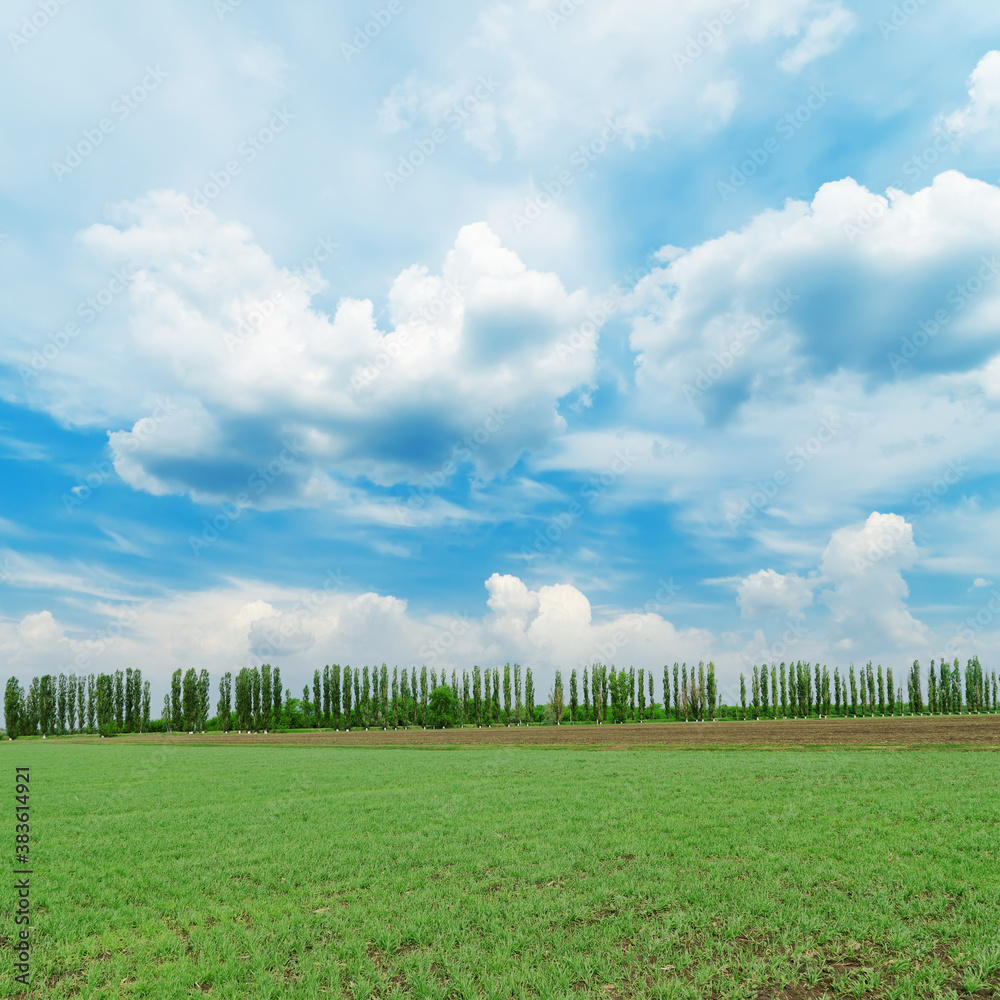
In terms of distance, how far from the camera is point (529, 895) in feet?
34.8

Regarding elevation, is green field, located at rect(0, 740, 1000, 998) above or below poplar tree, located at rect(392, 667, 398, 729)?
above

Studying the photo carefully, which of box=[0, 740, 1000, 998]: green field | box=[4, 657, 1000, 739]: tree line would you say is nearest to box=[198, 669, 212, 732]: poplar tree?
box=[4, 657, 1000, 739]: tree line

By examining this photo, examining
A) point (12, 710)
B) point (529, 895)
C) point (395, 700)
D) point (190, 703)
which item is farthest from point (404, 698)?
point (529, 895)

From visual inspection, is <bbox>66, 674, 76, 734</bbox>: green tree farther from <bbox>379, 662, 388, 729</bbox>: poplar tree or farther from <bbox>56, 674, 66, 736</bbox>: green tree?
<bbox>379, 662, 388, 729</bbox>: poplar tree

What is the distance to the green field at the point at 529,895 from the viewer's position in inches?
313

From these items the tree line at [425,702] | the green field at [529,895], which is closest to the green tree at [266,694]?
the tree line at [425,702]

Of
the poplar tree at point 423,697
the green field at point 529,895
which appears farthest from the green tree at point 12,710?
the green field at point 529,895

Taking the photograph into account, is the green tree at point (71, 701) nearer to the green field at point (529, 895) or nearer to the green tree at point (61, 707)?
the green tree at point (61, 707)

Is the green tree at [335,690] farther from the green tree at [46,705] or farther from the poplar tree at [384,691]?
the green tree at [46,705]

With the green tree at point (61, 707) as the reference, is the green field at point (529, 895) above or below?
above

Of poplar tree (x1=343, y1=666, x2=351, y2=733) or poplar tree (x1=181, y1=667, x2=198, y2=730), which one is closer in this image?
poplar tree (x1=181, y1=667, x2=198, y2=730)

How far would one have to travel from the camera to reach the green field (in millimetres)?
7941

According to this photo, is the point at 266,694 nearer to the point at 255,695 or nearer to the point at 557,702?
the point at 255,695

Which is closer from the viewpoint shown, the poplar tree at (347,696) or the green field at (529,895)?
the green field at (529,895)
